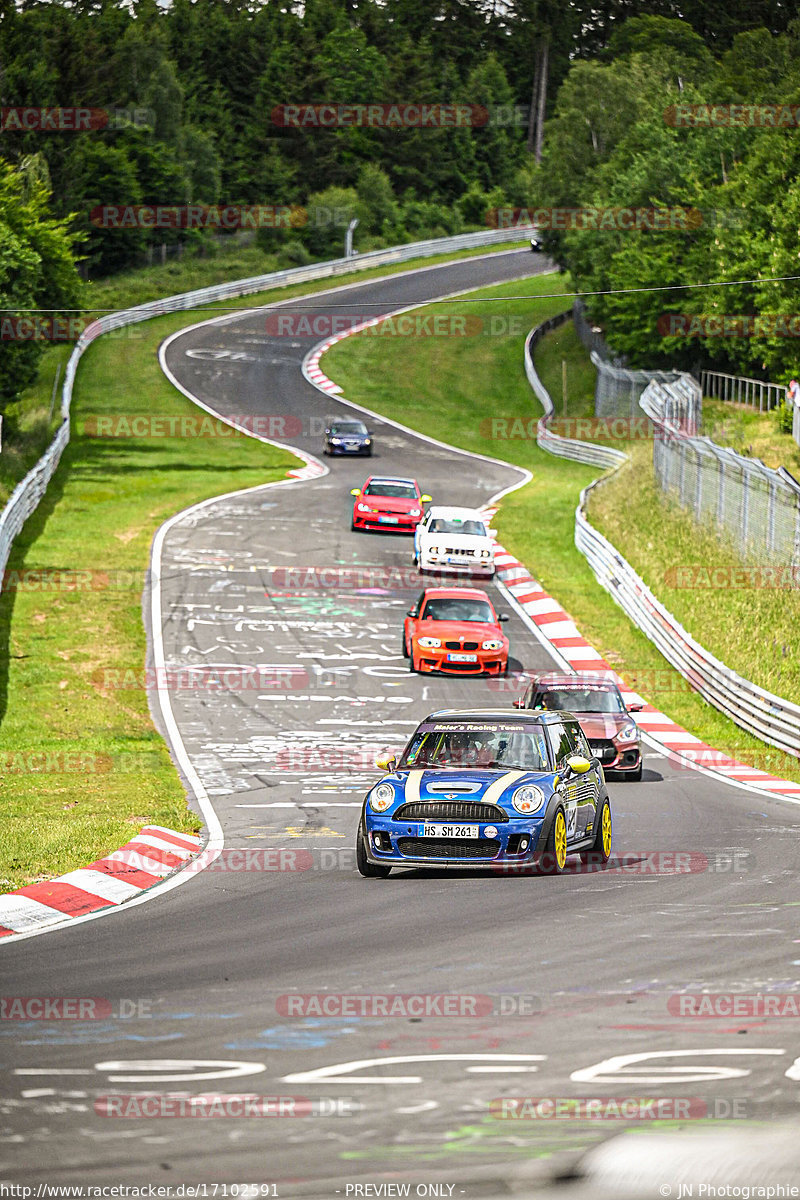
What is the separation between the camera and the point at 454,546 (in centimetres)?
3494

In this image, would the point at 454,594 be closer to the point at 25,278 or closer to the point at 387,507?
the point at 387,507

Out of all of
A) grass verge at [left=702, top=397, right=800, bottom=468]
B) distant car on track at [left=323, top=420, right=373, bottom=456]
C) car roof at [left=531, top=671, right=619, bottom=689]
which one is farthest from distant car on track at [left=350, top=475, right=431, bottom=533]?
car roof at [left=531, top=671, right=619, bottom=689]

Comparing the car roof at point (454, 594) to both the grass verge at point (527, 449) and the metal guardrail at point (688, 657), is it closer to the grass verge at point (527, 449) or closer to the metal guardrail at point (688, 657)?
the grass verge at point (527, 449)

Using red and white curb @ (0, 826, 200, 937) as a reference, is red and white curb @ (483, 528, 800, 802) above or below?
below

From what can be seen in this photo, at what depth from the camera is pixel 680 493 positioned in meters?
37.2

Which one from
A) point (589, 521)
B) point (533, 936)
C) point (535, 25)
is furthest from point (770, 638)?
point (535, 25)

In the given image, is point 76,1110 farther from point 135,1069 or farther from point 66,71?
point 66,71

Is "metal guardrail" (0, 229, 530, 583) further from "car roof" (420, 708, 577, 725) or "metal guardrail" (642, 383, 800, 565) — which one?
"car roof" (420, 708, 577, 725)

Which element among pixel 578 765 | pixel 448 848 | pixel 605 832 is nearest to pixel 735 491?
pixel 605 832

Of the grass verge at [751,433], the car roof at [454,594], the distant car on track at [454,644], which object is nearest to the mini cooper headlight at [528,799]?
the distant car on track at [454,644]

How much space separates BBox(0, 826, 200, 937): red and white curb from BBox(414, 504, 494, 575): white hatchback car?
765 inches

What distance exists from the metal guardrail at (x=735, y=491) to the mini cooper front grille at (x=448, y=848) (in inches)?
609

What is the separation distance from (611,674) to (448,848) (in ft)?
50.3

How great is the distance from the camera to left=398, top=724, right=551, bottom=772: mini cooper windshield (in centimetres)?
1403
